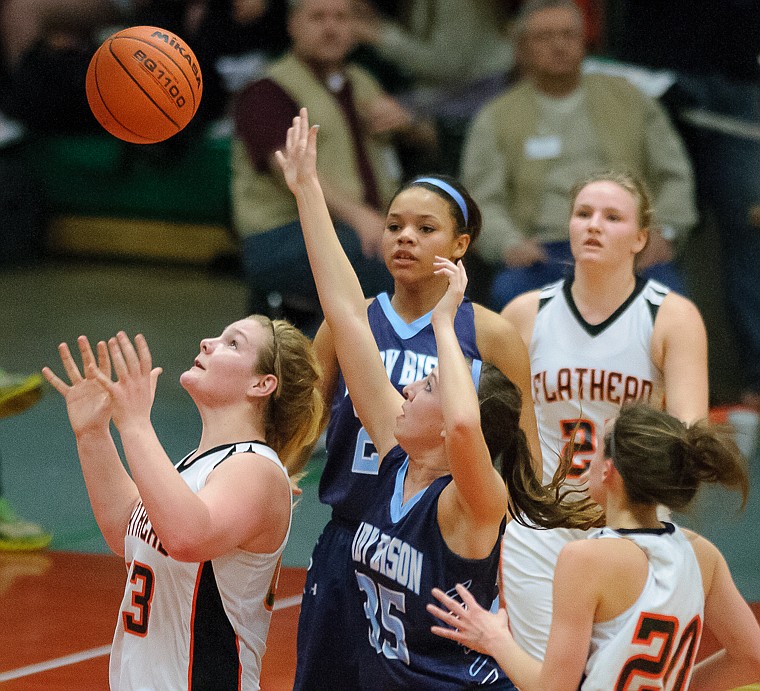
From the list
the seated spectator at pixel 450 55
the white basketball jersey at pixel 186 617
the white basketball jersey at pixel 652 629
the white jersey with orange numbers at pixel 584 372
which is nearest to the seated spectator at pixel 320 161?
the seated spectator at pixel 450 55

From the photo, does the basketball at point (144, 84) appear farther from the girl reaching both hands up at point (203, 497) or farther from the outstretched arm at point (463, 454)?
the outstretched arm at point (463, 454)

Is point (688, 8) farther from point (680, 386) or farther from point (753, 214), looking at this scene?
point (680, 386)

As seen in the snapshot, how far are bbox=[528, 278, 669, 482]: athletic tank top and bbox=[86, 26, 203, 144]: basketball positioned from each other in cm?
143

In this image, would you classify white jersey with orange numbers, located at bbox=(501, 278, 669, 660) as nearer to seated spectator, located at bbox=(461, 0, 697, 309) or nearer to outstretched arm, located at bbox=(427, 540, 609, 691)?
outstretched arm, located at bbox=(427, 540, 609, 691)

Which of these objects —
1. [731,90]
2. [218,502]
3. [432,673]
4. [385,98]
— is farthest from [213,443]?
[731,90]

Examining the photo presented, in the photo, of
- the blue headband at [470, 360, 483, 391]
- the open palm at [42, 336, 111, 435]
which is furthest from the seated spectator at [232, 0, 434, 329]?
the open palm at [42, 336, 111, 435]

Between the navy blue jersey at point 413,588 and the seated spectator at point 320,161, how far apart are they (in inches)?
152

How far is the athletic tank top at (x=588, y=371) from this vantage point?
14.6 feet

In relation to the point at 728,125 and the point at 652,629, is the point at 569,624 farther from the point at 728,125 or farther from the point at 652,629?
the point at 728,125

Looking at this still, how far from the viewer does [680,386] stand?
422 centimetres

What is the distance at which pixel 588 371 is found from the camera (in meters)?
4.50

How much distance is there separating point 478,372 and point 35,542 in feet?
10.1

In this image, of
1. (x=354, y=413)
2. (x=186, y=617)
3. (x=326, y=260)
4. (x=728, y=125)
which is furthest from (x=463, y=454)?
(x=728, y=125)

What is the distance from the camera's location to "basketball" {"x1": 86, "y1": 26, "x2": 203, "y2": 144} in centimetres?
418
